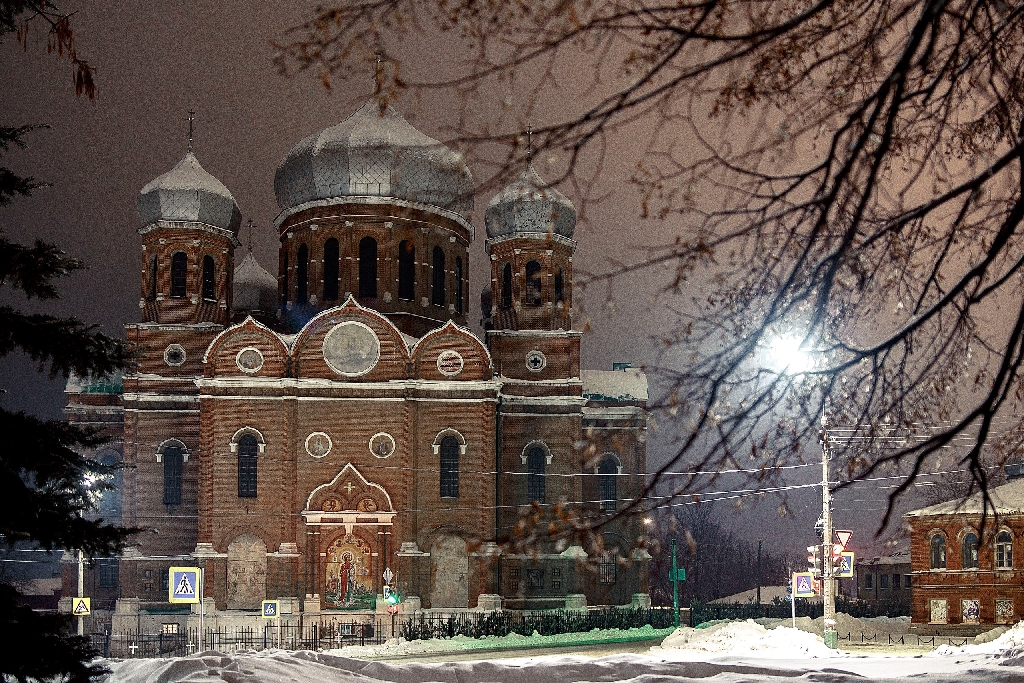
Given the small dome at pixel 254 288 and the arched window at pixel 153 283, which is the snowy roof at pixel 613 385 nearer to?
the small dome at pixel 254 288

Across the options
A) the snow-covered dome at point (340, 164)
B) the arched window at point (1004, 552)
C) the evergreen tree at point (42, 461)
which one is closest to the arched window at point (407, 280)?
the snow-covered dome at point (340, 164)

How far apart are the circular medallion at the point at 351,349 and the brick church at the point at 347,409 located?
63mm

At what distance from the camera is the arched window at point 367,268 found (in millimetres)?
42156

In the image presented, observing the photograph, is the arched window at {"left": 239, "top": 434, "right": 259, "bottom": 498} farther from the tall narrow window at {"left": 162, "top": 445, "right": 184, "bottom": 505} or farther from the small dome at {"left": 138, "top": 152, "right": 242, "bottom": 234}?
the small dome at {"left": 138, "top": 152, "right": 242, "bottom": 234}

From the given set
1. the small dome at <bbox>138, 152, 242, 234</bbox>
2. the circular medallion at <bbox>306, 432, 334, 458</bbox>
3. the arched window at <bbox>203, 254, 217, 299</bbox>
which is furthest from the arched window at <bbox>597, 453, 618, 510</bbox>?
the small dome at <bbox>138, 152, 242, 234</bbox>

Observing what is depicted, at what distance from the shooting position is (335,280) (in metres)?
42.6

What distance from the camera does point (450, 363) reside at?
131ft

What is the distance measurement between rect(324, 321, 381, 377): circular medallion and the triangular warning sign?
44.5ft

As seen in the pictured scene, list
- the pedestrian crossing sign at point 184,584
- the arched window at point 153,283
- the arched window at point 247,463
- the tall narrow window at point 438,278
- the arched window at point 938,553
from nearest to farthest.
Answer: the pedestrian crossing sign at point 184,584, the arched window at point 938,553, the arched window at point 247,463, the arched window at point 153,283, the tall narrow window at point 438,278

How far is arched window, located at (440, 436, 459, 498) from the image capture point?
1558 inches

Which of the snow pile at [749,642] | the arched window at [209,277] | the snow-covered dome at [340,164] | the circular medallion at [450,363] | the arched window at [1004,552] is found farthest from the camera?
the arched window at [209,277]

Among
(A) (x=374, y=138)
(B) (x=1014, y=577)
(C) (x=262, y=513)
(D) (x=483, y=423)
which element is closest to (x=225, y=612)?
(C) (x=262, y=513)

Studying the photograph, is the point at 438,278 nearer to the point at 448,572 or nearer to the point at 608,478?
the point at 608,478

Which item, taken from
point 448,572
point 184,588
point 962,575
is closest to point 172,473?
point 448,572
